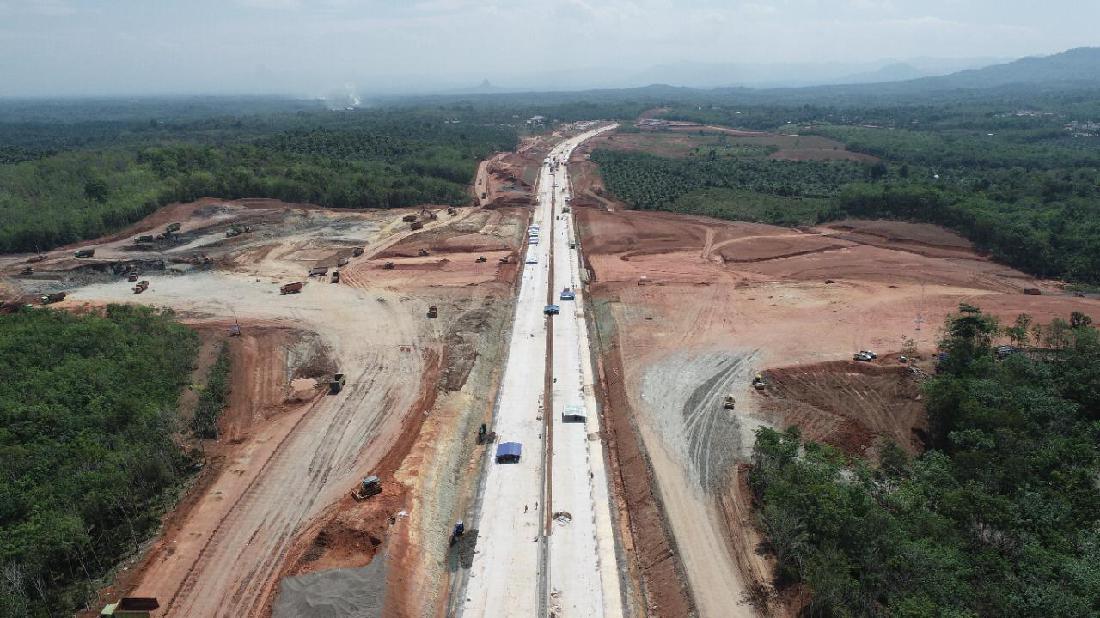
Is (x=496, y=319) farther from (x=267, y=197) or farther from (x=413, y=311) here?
(x=267, y=197)

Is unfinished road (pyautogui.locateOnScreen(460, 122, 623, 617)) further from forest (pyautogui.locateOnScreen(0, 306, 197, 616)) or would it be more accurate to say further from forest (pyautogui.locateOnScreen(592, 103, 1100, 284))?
forest (pyautogui.locateOnScreen(592, 103, 1100, 284))

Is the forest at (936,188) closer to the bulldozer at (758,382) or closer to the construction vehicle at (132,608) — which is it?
the bulldozer at (758,382)

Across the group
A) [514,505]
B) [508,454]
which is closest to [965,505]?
[514,505]

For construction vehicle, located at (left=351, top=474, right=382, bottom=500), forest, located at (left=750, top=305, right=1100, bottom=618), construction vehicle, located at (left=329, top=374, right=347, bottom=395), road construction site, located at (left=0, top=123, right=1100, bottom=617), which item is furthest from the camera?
construction vehicle, located at (left=329, top=374, right=347, bottom=395)

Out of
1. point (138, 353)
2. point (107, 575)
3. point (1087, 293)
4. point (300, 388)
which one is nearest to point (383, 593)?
point (107, 575)

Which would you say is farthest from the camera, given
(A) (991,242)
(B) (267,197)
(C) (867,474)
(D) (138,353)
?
(B) (267,197)

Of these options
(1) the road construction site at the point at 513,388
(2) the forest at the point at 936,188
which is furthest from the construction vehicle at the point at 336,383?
(2) the forest at the point at 936,188

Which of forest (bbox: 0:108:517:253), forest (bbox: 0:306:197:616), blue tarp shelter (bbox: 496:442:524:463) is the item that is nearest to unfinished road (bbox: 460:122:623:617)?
blue tarp shelter (bbox: 496:442:524:463)
